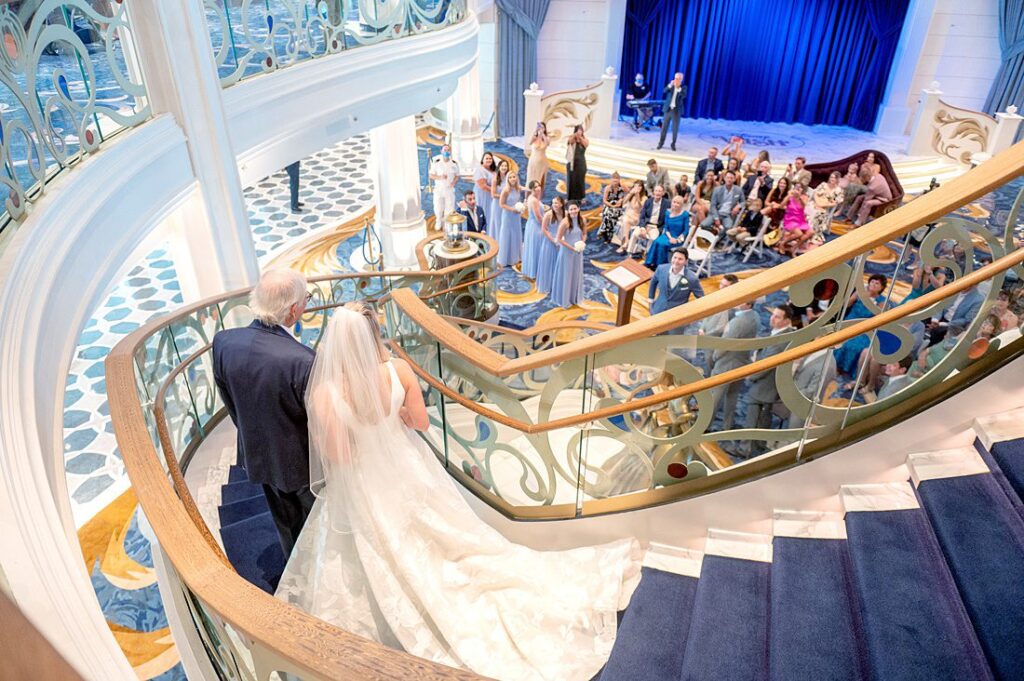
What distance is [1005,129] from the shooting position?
13250mm

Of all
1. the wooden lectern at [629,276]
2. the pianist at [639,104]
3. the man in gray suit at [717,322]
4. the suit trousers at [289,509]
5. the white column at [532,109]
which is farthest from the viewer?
the pianist at [639,104]

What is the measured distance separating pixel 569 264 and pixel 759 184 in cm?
386

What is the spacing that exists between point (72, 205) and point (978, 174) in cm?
425

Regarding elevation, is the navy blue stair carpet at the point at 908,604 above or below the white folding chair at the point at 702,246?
above

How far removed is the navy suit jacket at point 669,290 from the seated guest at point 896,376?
4506mm

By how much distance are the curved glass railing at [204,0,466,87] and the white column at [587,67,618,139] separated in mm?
6389

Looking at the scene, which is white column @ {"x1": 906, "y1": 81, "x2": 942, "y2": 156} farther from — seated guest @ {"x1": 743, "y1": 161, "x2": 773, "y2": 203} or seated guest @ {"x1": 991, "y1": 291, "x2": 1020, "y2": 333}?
seated guest @ {"x1": 991, "y1": 291, "x2": 1020, "y2": 333}

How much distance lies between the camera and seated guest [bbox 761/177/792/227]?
1081 cm

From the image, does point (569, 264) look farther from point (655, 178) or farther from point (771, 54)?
point (771, 54)

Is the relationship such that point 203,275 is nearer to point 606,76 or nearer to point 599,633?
point 599,633

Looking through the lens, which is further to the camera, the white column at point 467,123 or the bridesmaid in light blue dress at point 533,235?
the white column at point 467,123

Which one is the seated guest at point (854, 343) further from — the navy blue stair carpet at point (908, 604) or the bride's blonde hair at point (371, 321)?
the bride's blonde hair at point (371, 321)

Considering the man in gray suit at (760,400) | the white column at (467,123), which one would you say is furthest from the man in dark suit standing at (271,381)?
the white column at (467,123)

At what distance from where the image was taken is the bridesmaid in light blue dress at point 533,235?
973 centimetres
